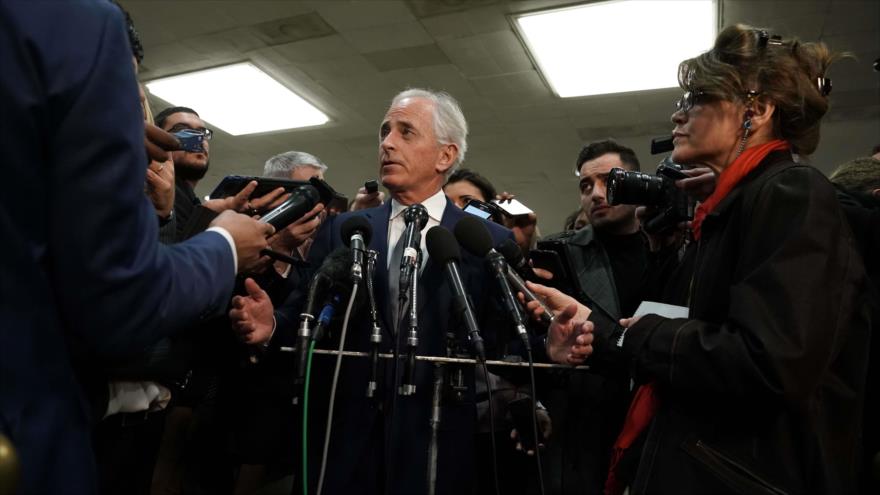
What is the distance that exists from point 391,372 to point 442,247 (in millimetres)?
346

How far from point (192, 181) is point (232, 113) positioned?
10.4 feet

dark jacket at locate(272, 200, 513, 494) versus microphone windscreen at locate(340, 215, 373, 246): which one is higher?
microphone windscreen at locate(340, 215, 373, 246)

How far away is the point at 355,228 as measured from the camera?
4.25 ft

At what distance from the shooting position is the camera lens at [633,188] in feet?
5.36

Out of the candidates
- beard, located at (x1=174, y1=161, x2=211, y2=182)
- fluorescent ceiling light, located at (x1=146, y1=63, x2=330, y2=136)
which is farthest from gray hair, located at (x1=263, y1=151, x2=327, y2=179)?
fluorescent ceiling light, located at (x1=146, y1=63, x2=330, y2=136)

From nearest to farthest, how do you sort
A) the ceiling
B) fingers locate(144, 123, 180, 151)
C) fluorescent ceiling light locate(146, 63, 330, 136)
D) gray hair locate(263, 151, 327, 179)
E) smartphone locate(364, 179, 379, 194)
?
fingers locate(144, 123, 180, 151), smartphone locate(364, 179, 379, 194), gray hair locate(263, 151, 327, 179), the ceiling, fluorescent ceiling light locate(146, 63, 330, 136)

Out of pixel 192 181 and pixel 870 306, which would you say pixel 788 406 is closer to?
pixel 870 306

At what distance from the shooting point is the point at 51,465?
654 millimetres

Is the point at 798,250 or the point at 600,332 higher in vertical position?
the point at 798,250

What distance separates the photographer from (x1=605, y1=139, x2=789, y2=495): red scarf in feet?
3.70

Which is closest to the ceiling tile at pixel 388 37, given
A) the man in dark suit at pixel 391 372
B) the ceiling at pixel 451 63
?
the ceiling at pixel 451 63

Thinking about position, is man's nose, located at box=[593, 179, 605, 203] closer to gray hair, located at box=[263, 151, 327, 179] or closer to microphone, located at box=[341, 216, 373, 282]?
microphone, located at box=[341, 216, 373, 282]

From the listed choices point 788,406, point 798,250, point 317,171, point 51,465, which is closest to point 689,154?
point 798,250

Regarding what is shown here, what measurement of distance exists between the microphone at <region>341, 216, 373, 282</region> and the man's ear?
1.79ft
